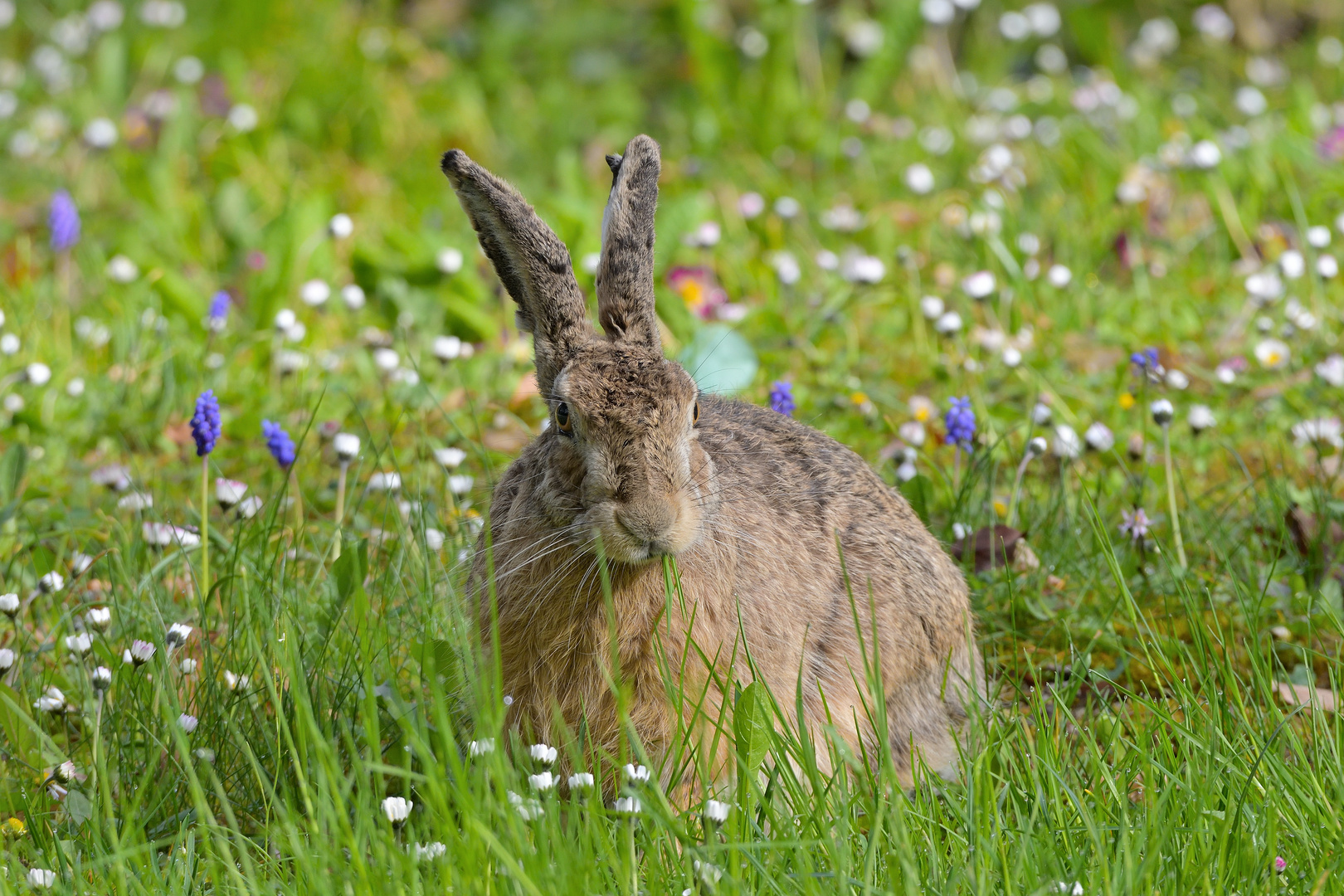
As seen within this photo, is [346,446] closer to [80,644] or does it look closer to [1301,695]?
[80,644]

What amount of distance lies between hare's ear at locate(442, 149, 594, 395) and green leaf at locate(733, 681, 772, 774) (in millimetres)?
879

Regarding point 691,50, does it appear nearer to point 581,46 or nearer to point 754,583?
point 581,46

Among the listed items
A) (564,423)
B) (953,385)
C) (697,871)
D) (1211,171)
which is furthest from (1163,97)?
(697,871)

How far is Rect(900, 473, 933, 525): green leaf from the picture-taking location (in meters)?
4.43

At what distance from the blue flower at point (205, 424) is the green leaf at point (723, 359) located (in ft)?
6.53

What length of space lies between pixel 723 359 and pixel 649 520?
2481 millimetres

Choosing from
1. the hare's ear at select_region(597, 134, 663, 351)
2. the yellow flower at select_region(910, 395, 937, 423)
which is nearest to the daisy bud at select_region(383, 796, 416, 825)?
the hare's ear at select_region(597, 134, 663, 351)

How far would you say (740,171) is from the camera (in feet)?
24.7

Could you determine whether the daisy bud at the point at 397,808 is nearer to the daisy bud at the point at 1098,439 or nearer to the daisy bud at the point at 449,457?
the daisy bud at the point at 449,457

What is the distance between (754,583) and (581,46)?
23.2ft

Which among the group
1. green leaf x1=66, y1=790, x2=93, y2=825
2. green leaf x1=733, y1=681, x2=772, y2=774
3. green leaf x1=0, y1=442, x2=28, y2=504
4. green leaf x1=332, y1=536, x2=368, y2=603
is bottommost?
green leaf x1=66, y1=790, x2=93, y2=825

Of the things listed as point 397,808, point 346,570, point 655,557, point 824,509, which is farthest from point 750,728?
point 346,570

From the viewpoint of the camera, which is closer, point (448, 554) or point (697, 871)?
point (697, 871)

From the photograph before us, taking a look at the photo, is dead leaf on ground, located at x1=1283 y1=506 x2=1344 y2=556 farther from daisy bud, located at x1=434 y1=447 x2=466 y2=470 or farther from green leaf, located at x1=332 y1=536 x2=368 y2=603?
green leaf, located at x1=332 y1=536 x2=368 y2=603
